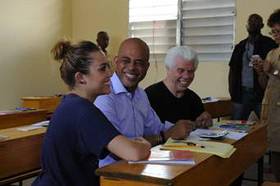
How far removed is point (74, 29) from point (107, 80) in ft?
16.9

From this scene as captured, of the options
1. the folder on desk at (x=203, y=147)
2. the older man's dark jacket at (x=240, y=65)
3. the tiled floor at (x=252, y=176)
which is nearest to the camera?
the folder on desk at (x=203, y=147)

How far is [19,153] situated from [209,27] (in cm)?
350

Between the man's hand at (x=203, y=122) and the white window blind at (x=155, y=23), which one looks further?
the white window blind at (x=155, y=23)

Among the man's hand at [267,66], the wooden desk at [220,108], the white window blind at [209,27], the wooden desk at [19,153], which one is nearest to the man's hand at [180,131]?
the wooden desk at [19,153]

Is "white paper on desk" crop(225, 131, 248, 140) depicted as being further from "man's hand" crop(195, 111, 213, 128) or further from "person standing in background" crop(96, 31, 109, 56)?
"person standing in background" crop(96, 31, 109, 56)

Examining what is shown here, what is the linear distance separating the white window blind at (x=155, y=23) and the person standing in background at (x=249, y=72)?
1.54m

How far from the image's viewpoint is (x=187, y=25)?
19.0 ft

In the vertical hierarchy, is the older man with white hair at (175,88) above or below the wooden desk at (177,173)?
above

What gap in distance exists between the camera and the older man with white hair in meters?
2.65

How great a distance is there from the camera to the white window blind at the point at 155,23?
19.4ft

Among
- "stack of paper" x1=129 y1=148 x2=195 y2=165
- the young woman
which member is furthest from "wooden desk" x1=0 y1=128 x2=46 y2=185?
"stack of paper" x1=129 y1=148 x2=195 y2=165

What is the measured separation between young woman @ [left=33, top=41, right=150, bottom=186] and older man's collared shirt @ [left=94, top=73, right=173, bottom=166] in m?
0.29

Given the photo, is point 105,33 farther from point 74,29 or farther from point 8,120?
point 8,120

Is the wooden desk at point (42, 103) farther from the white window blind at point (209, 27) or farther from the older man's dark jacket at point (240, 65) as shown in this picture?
→ the older man's dark jacket at point (240, 65)
